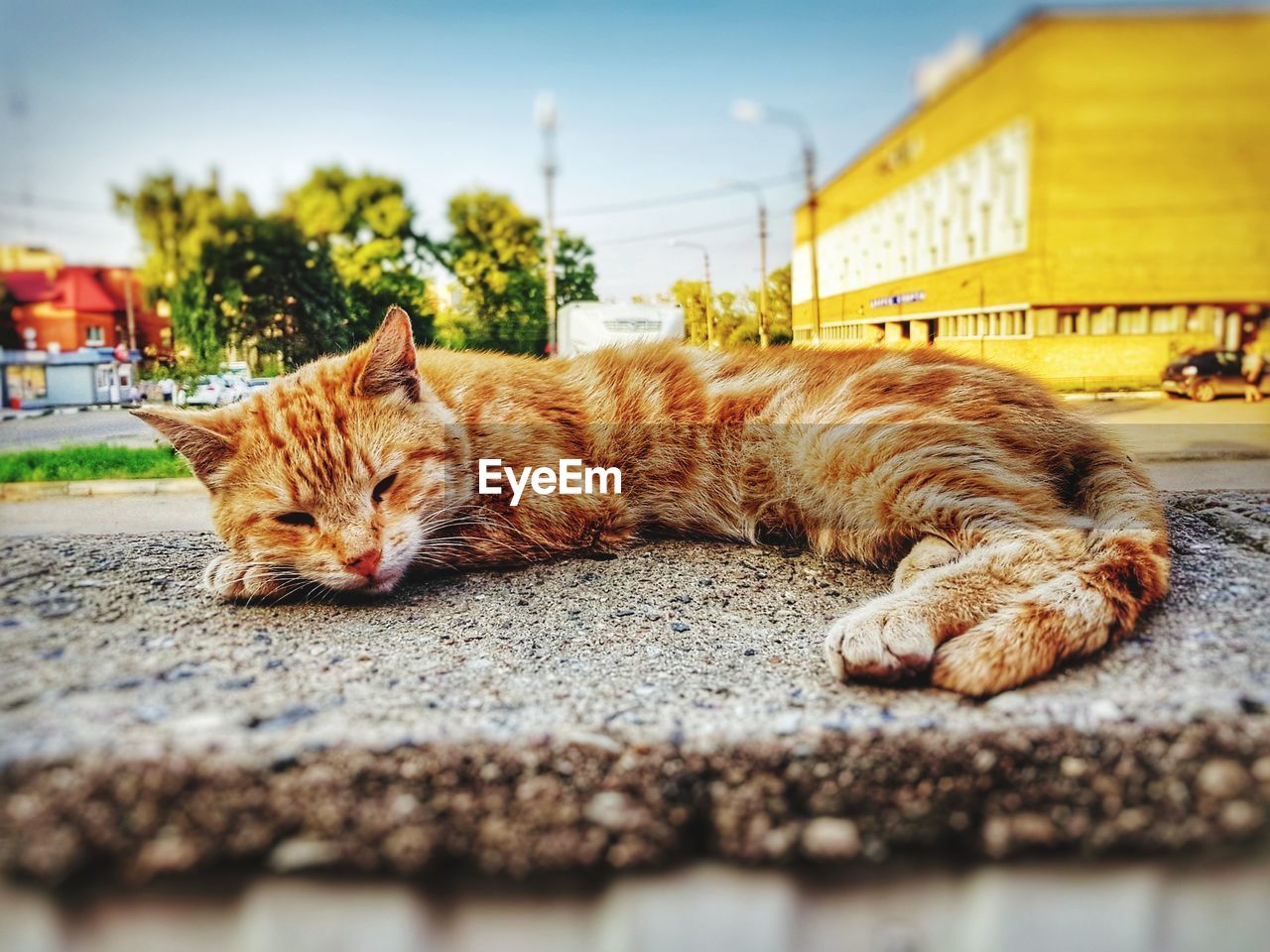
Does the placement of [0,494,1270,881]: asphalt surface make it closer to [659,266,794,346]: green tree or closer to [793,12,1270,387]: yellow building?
[793,12,1270,387]: yellow building

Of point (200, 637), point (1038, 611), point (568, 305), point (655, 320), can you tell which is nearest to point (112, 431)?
point (200, 637)

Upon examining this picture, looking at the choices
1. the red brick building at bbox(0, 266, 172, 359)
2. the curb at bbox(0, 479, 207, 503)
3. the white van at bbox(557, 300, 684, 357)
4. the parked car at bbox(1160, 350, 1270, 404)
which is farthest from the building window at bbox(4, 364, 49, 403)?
the parked car at bbox(1160, 350, 1270, 404)

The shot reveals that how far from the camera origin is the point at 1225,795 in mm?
764

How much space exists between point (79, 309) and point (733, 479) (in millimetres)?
1119

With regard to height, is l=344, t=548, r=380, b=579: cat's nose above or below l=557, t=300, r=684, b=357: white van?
below

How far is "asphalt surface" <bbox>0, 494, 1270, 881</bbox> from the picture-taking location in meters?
0.72

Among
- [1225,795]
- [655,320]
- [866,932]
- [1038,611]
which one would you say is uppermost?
[655,320]

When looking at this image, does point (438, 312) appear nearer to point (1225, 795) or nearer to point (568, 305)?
point (568, 305)

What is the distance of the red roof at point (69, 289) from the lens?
3.52 feet

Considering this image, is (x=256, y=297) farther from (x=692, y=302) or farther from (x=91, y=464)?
(x=692, y=302)

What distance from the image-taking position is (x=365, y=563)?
1.23m

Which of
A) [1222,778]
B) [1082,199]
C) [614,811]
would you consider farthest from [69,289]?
[1222,778]

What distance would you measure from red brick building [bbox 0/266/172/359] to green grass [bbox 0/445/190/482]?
0.54 ft

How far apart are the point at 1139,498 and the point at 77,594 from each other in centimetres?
162
